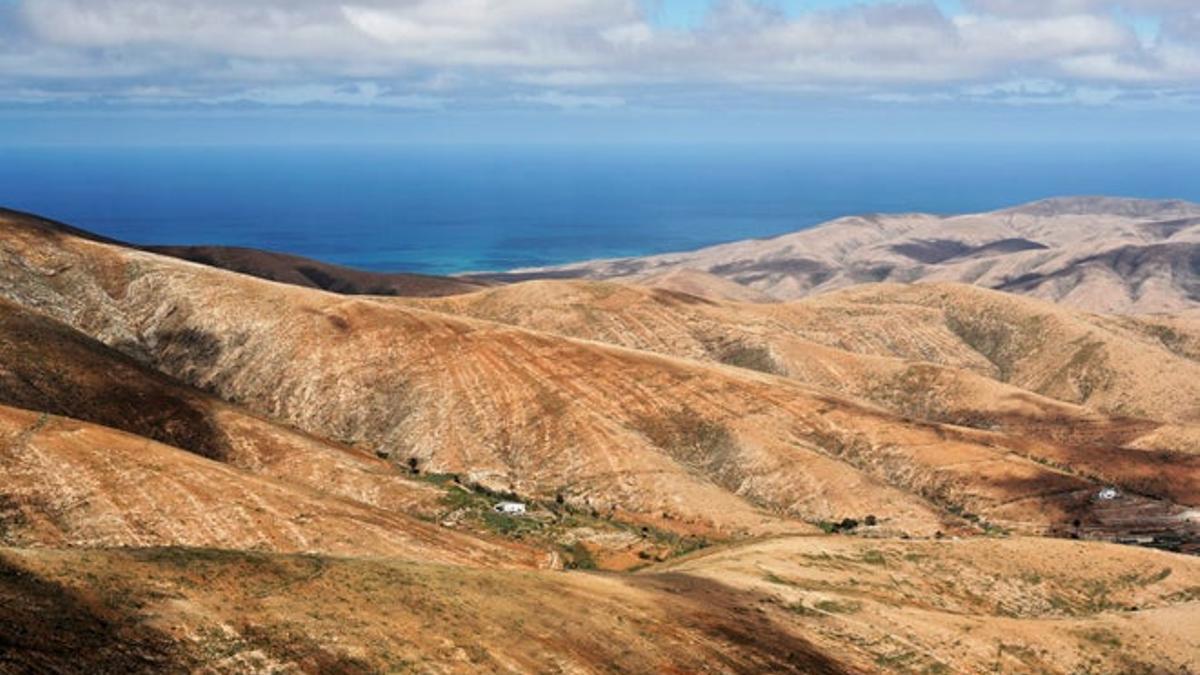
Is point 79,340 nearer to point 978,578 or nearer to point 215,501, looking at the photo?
point 215,501

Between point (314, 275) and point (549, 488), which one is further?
point (314, 275)

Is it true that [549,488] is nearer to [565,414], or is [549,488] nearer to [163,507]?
[565,414]

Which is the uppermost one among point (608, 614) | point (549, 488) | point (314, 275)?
point (314, 275)

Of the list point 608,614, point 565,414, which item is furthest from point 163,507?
point 565,414

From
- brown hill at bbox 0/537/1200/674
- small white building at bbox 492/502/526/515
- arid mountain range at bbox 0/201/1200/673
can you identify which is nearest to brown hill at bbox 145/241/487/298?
arid mountain range at bbox 0/201/1200/673

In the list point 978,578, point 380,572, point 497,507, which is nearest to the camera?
point 380,572

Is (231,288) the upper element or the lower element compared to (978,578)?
upper

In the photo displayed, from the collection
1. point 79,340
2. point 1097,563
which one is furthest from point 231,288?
point 1097,563
